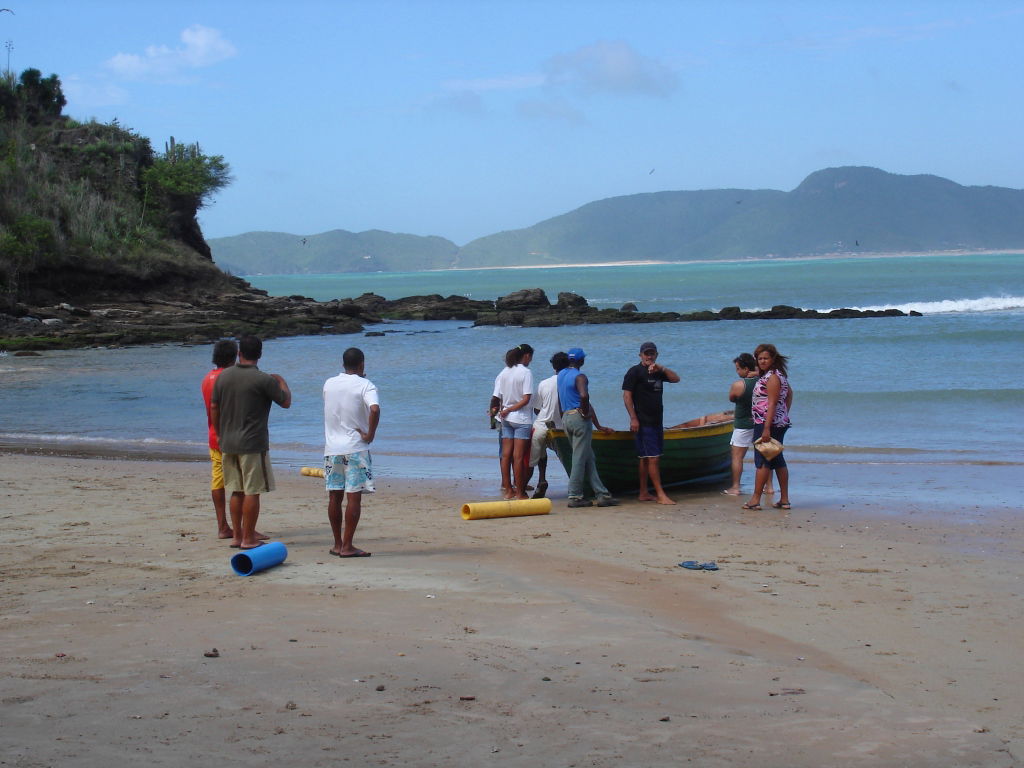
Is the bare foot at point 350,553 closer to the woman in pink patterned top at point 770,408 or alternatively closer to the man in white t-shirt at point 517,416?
the man in white t-shirt at point 517,416

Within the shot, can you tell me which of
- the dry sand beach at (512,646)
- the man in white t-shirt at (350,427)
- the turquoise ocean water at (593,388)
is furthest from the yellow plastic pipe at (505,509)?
the turquoise ocean water at (593,388)

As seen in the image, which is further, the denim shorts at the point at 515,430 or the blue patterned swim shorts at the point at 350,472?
the denim shorts at the point at 515,430

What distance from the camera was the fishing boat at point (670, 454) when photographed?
1153cm

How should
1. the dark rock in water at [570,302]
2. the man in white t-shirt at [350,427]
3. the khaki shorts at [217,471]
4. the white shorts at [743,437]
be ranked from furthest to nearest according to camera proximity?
the dark rock in water at [570,302], the white shorts at [743,437], the khaki shorts at [217,471], the man in white t-shirt at [350,427]

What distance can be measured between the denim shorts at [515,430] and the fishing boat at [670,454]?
27 cm

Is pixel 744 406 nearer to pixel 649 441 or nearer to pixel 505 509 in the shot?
pixel 649 441

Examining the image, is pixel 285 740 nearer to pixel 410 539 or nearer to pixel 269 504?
pixel 410 539

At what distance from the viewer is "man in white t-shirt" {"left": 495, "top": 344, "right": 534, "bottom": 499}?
35.7 feet

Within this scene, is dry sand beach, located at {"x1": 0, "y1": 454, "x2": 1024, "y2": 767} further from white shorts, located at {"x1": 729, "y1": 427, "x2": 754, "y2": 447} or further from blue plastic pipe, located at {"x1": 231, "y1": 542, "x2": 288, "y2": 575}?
white shorts, located at {"x1": 729, "y1": 427, "x2": 754, "y2": 447}

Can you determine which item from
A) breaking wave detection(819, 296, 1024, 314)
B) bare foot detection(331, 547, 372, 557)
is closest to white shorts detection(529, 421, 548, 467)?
bare foot detection(331, 547, 372, 557)

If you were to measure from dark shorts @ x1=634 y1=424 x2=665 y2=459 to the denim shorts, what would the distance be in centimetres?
117

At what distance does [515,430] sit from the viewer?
1110 centimetres

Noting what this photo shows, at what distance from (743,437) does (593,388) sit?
14976mm

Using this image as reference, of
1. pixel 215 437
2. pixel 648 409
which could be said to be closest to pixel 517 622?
pixel 215 437
